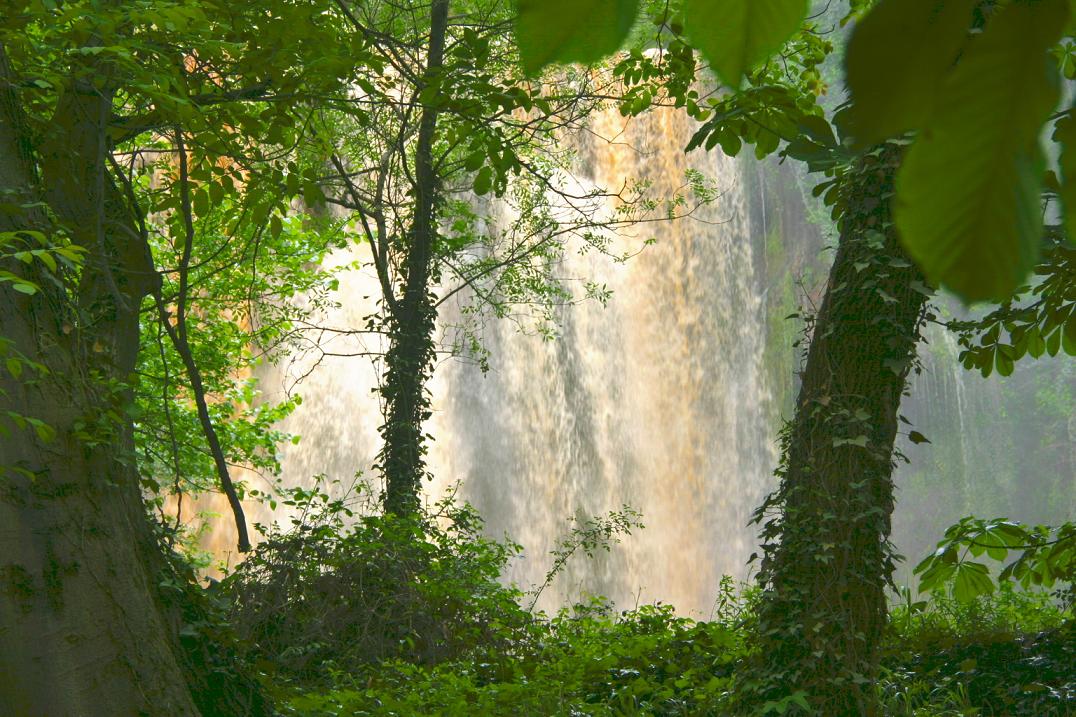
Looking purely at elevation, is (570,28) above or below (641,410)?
below

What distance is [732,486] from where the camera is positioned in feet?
71.1

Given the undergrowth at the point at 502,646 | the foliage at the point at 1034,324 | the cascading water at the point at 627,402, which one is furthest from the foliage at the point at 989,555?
the cascading water at the point at 627,402

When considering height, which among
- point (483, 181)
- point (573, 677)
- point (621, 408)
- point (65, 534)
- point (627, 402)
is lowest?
point (65, 534)

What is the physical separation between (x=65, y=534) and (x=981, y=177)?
3.37 meters

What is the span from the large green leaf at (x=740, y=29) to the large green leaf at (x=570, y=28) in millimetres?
26

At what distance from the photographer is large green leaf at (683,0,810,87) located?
0.37 metres

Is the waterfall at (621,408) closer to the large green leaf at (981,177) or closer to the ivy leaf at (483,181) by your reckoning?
the ivy leaf at (483,181)

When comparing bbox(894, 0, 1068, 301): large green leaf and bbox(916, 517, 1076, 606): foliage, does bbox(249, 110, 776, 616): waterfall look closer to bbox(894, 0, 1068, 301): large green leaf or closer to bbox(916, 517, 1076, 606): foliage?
bbox(916, 517, 1076, 606): foliage

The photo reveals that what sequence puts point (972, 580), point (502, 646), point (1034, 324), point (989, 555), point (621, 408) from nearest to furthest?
point (989, 555), point (972, 580), point (1034, 324), point (502, 646), point (621, 408)

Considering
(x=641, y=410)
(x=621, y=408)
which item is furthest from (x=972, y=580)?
(x=641, y=410)

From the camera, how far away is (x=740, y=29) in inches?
14.9

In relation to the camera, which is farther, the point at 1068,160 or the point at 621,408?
the point at 621,408

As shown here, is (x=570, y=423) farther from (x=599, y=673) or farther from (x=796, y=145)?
(x=796, y=145)

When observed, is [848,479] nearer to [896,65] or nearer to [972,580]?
[972,580]
